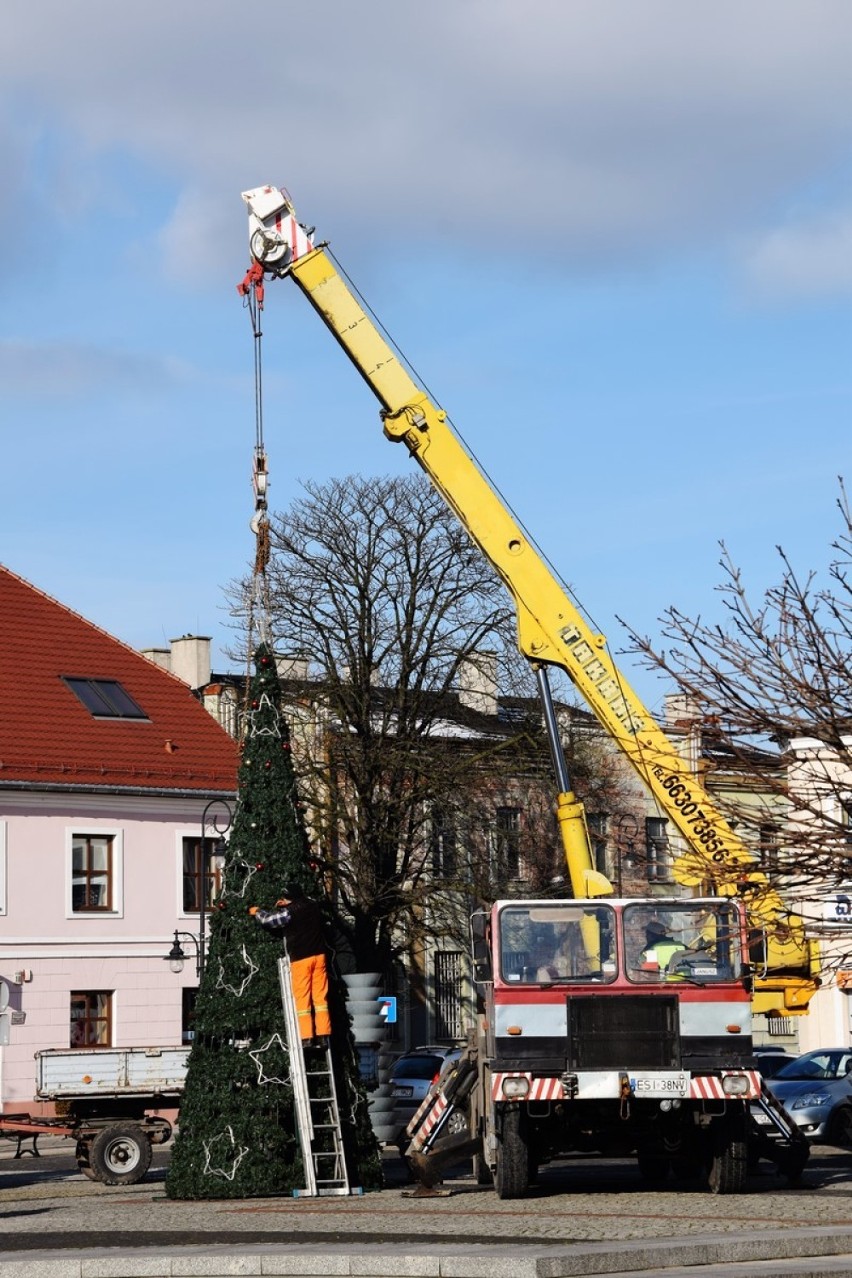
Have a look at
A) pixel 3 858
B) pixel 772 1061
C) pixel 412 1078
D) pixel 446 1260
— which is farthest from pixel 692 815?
pixel 3 858

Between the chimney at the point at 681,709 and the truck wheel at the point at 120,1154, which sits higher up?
the chimney at the point at 681,709

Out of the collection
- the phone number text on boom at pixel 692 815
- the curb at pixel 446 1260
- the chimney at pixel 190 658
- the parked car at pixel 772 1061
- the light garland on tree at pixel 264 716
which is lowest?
the curb at pixel 446 1260

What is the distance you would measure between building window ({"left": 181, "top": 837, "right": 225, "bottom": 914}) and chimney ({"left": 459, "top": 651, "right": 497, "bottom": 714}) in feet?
22.8

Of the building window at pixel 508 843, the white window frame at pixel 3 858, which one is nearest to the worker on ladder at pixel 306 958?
the white window frame at pixel 3 858

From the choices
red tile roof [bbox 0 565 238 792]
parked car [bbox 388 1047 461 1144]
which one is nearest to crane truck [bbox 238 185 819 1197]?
parked car [bbox 388 1047 461 1144]

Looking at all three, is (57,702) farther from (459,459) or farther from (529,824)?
(459,459)

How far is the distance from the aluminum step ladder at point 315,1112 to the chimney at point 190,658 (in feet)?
108

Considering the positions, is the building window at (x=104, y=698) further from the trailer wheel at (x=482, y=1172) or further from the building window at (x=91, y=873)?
the trailer wheel at (x=482, y=1172)

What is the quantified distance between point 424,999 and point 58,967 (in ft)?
46.1

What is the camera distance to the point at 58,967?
3972 centimetres

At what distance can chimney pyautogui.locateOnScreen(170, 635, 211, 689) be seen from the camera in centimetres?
5159

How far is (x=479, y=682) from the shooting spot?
51625 mm

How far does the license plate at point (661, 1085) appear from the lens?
58.4ft

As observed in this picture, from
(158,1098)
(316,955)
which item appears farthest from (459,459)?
(158,1098)
